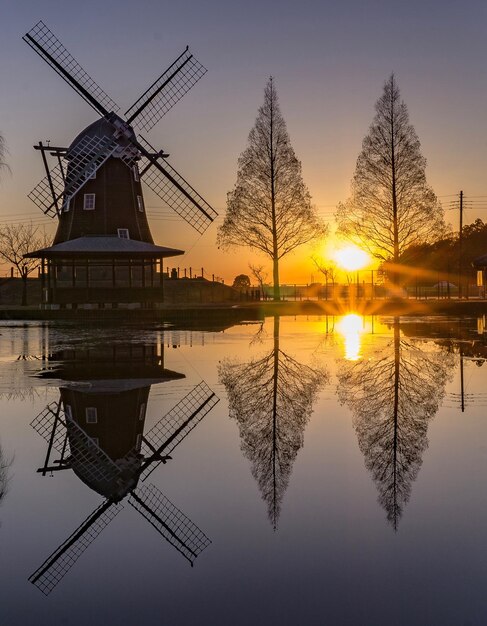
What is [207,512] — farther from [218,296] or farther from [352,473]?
[218,296]

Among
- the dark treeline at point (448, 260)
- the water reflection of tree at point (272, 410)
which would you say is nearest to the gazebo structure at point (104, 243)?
the water reflection of tree at point (272, 410)

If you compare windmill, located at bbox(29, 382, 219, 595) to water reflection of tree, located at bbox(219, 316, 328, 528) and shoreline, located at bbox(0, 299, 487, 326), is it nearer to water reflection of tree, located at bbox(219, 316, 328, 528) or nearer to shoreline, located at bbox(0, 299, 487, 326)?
water reflection of tree, located at bbox(219, 316, 328, 528)

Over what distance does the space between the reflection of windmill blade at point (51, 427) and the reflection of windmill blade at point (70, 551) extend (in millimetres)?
2306

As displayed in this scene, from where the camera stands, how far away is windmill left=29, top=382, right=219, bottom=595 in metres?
5.31

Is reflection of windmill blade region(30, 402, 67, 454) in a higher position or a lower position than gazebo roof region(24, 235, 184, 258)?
lower

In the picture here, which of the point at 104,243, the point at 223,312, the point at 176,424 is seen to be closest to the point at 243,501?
the point at 176,424

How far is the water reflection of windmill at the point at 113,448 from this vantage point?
545 cm

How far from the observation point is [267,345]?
75.5 feet

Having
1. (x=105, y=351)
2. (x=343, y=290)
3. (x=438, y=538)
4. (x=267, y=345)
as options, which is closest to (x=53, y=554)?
(x=438, y=538)

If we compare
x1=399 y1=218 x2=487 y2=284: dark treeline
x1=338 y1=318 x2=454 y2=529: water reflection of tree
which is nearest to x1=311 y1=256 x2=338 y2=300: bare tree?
x1=399 y1=218 x2=487 y2=284: dark treeline

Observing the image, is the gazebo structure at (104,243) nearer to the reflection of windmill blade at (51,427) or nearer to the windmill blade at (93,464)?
Answer: the reflection of windmill blade at (51,427)

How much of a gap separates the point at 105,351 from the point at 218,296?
1646 inches

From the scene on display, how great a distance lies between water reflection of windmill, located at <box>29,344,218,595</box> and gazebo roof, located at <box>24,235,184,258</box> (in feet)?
84.3

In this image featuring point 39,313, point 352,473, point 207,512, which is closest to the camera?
point 207,512
